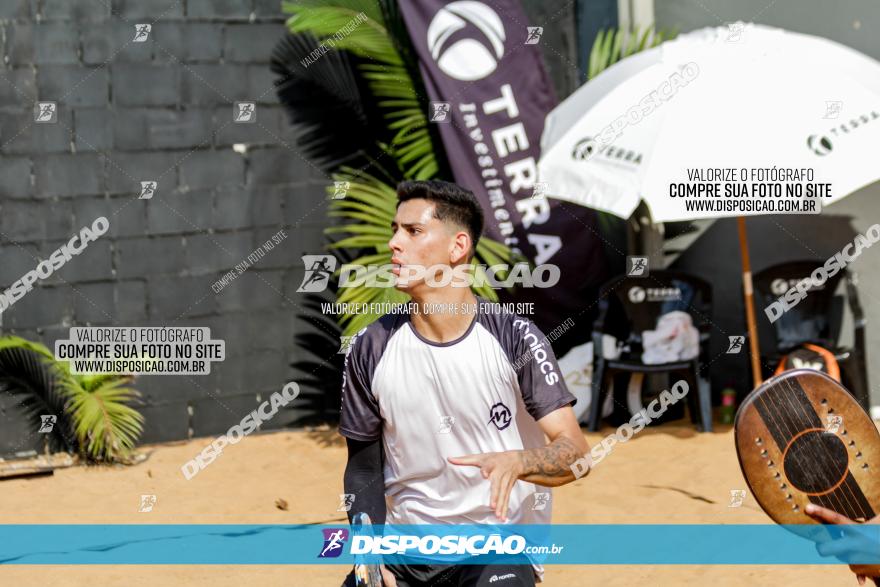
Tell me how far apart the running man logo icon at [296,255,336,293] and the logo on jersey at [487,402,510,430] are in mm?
5437

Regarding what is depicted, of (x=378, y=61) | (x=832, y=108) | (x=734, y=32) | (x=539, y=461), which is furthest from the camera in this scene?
(x=378, y=61)

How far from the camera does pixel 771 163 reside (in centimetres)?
808

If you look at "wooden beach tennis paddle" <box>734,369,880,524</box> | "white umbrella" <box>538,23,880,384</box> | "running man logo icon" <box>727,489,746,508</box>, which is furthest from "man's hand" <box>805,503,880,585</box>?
"white umbrella" <box>538,23,880,384</box>

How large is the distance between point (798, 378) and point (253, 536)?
188 inches

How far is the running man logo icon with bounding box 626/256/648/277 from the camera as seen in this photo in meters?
9.43

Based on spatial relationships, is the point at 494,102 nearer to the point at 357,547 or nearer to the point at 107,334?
the point at 107,334

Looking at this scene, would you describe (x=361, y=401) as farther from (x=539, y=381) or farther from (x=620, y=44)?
(x=620, y=44)

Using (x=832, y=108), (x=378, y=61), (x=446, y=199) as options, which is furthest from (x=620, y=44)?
(x=446, y=199)

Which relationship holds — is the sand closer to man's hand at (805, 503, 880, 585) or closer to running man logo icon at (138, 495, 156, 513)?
running man logo icon at (138, 495, 156, 513)

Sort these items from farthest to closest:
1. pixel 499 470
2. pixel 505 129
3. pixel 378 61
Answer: pixel 378 61
pixel 505 129
pixel 499 470

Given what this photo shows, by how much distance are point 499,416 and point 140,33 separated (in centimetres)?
587

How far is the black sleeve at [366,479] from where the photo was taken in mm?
4445

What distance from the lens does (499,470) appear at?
4.06 m

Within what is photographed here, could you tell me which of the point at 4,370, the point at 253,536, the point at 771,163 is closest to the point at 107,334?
the point at 4,370
